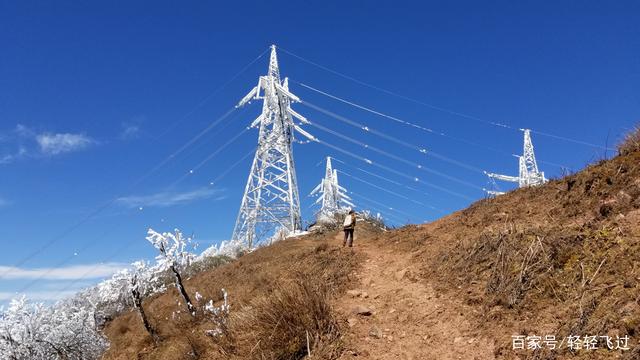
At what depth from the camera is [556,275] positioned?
297 inches

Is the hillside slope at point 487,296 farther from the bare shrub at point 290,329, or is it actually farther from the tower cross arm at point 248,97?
the tower cross arm at point 248,97

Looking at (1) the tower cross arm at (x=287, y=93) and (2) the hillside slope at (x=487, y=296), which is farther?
(1) the tower cross arm at (x=287, y=93)

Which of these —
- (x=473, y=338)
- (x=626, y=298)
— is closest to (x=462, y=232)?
(x=473, y=338)

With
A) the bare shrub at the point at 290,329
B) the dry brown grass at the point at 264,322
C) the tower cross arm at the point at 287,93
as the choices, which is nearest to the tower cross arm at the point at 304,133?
the tower cross arm at the point at 287,93

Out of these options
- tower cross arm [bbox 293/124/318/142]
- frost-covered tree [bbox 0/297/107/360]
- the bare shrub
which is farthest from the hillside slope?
tower cross arm [bbox 293/124/318/142]

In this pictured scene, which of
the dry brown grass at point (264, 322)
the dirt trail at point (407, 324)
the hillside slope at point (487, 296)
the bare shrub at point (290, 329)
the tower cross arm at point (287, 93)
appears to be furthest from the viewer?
the tower cross arm at point (287, 93)

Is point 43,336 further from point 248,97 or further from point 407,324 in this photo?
Answer: point 248,97

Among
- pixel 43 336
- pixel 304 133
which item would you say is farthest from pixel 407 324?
pixel 304 133

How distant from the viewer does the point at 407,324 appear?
8.33 metres

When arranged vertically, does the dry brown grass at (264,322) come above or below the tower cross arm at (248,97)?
below

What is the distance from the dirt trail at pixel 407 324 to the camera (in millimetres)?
7238

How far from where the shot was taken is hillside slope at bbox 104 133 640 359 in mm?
6531

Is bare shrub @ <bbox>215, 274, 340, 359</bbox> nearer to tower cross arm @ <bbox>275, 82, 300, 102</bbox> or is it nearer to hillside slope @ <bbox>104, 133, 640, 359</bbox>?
hillside slope @ <bbox>104, 133, 640, 359</bbox>

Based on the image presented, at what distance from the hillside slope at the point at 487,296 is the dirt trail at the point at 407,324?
2cm
